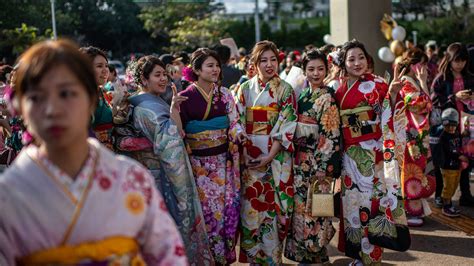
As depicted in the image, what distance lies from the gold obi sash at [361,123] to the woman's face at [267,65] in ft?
2.18

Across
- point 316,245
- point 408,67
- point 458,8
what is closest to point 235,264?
point 316,245

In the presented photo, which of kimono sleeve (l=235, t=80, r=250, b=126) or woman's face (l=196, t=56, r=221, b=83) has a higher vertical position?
woman's face (l=196, t=56, r=221, b=83)

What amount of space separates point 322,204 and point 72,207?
9.37 ft

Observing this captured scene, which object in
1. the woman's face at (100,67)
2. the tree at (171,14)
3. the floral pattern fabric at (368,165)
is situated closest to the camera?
the woman's face at (100,67)

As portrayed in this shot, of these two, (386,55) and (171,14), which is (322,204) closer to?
(386,55)

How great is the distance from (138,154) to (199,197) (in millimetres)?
574

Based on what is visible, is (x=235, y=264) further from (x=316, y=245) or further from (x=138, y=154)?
(x=138, y=154)

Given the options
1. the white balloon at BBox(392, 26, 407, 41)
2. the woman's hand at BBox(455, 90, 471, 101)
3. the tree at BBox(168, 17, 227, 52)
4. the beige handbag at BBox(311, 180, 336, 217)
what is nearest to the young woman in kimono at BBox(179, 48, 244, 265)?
the beige handbag at BBox(311, 180, 336, 217)

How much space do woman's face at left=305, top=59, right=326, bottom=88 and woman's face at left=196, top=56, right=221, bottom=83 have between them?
0.73 meters

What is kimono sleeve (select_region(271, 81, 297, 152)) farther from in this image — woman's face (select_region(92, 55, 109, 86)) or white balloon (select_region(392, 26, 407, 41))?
white balloon (select_region(392, 26, 407, 41))

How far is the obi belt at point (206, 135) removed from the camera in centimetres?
425

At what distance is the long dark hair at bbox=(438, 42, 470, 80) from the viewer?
6059mm

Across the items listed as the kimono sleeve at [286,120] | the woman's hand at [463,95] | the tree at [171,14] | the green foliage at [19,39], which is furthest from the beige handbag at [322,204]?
the tree at [171,14]

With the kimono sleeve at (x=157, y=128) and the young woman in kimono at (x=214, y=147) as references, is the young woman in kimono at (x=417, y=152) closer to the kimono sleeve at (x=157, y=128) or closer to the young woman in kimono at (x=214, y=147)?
the young woman in kimono at (x=214, y=147)
